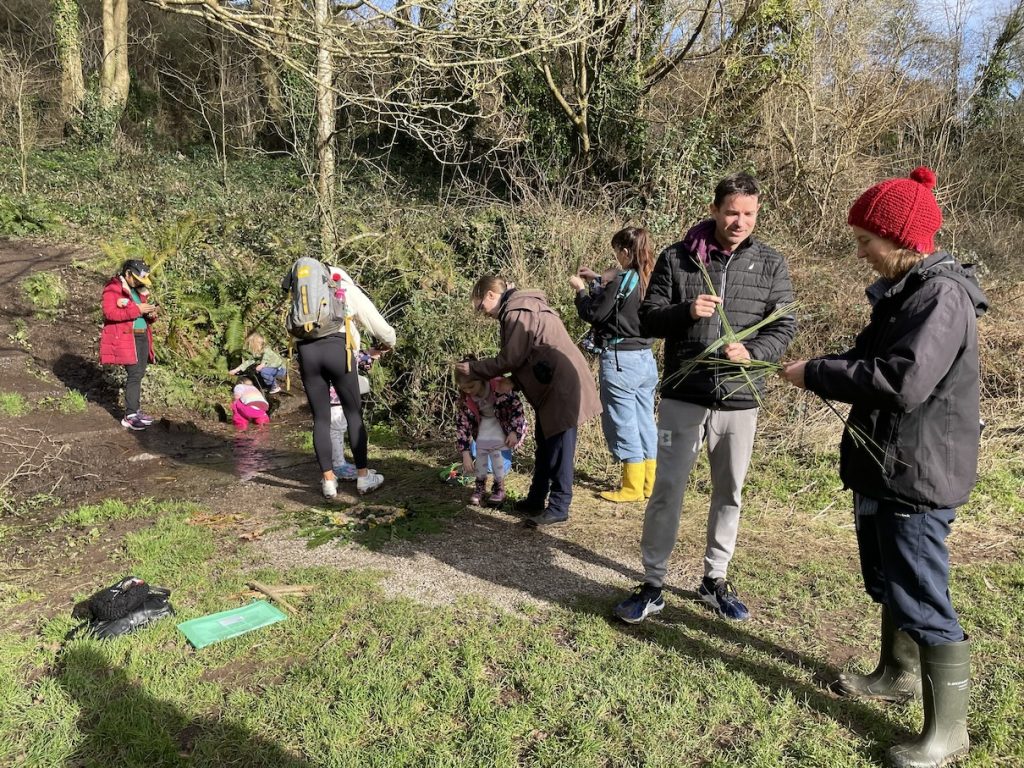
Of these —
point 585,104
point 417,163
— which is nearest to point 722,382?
point 585,104

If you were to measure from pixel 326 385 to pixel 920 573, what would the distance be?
4243 millimetres

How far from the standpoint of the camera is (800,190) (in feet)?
34.6

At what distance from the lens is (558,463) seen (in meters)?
4.93

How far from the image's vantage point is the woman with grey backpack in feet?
16.7

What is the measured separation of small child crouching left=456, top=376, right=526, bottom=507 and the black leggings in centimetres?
90

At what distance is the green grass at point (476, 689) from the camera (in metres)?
2.75

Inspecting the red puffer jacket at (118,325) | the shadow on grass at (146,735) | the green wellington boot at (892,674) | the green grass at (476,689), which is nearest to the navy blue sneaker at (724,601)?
the green grass at (476,689)

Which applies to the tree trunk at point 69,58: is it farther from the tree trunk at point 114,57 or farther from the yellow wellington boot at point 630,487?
the yellow wellington boot at point 630,487

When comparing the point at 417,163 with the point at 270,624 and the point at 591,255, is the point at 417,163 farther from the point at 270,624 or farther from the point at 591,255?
the point at 270,624

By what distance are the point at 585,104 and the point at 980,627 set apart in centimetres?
1028

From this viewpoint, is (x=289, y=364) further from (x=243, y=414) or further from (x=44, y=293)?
(x=44, y=293)

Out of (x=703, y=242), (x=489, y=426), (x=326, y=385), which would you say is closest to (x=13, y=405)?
(x=326, y=385)

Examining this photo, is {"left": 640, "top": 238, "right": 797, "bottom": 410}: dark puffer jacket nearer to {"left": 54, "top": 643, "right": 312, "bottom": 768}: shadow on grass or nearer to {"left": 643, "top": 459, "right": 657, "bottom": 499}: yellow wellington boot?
{"left": 643, "top": 459, "right": 657, "bottom": 499}: yellow wellington boot

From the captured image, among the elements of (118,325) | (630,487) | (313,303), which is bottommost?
(630,487)
